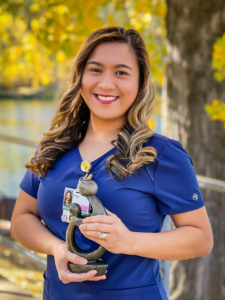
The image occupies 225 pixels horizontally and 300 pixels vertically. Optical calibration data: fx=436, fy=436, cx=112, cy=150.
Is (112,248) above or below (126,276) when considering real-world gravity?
above

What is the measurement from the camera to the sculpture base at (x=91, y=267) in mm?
1320

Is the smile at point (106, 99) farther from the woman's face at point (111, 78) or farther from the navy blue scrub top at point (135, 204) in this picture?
the navy blue scrub top at point (135, 204)

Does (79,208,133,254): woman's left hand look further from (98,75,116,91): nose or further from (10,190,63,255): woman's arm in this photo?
(98,75,116,91): nose

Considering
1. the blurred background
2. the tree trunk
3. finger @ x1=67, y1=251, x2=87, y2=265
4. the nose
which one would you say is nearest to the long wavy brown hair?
the nose

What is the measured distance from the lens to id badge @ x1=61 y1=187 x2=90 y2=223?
4.53 ft

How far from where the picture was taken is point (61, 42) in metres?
4.19

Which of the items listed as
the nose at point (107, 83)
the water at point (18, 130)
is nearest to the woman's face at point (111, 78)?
the nose at point (107, 83)

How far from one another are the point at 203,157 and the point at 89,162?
2238 mm

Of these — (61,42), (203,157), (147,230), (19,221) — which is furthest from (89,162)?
(61,42)

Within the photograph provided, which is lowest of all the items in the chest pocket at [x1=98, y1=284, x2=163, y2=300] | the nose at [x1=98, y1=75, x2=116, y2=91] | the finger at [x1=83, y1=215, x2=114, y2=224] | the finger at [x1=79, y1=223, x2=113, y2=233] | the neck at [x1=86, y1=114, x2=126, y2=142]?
the chest pocket at [x1=98, y1=284, x2=163, y2=300]

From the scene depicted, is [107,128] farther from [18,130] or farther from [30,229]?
[18,130]

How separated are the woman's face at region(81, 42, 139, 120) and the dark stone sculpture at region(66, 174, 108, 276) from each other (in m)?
0.29

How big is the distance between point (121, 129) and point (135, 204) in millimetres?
303

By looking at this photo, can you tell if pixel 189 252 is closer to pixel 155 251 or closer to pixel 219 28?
pixel 155 251
